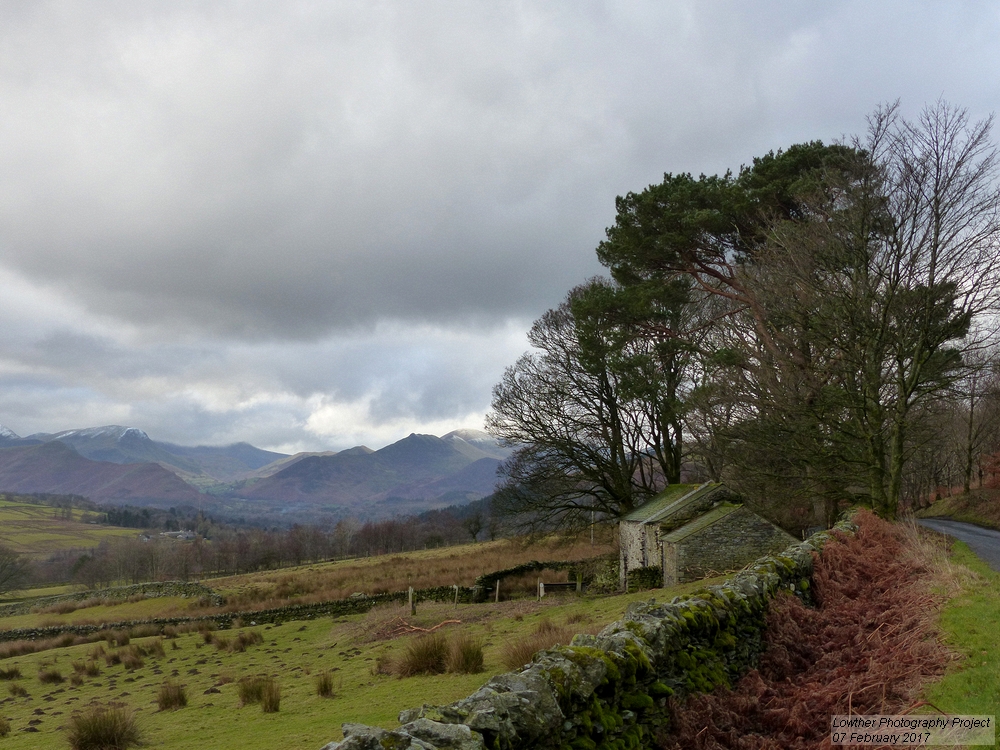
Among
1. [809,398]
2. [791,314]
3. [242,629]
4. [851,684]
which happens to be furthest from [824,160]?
[242,629]

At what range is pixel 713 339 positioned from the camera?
23.5 m

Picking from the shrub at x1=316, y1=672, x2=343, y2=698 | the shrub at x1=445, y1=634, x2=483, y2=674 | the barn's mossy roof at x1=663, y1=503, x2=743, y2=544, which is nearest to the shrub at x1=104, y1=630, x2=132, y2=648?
the shrub at x1=316, y1=672, x2=343, y2=698

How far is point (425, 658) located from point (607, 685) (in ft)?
22.7

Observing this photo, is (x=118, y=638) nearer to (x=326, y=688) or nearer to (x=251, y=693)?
(x=251, y=693)

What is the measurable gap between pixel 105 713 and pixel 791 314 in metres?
17.1

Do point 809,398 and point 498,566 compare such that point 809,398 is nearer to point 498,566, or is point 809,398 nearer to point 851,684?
point 851,684

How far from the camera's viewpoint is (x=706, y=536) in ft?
59.4

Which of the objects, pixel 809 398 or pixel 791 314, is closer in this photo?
pixel 791 314

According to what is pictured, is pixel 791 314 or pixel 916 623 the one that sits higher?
pixel 791 314

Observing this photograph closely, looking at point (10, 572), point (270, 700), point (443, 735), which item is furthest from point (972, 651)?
point (10, 572)

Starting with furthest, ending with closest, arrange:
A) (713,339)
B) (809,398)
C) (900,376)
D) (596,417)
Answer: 1. (596,417)
2. (713,339)
3. (809,398)
4. (900,376)

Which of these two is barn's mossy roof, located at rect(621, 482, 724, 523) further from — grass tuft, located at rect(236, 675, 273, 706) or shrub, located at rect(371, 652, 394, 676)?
grass tuft, located at rect(236, 675, 273, 706)

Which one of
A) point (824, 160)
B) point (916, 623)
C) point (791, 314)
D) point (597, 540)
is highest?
point (824, 160)

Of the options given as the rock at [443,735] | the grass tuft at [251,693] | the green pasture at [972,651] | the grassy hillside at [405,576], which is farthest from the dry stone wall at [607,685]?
the grassy hillside at [405,576]
